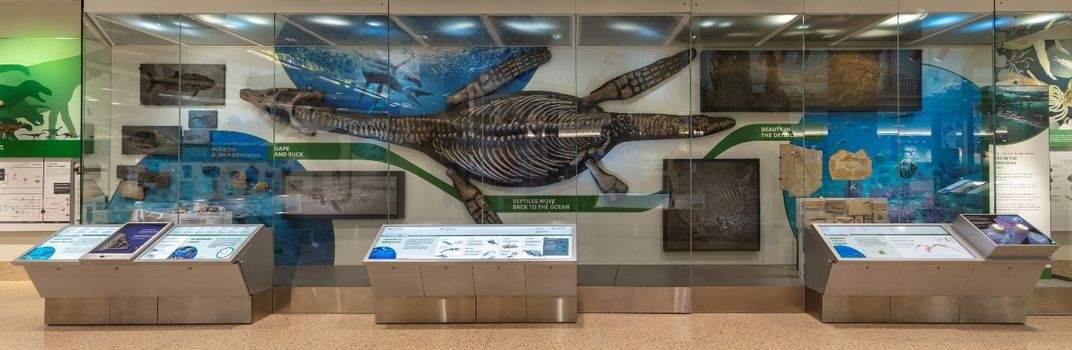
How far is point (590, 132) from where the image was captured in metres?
5.02

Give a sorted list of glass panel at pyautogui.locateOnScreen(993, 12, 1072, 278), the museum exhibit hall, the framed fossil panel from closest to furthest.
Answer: the museum exhibit hall → glass panel at pyautogui.locateOnScreen(993, 12, 1072, 278) → the framed fossil panel

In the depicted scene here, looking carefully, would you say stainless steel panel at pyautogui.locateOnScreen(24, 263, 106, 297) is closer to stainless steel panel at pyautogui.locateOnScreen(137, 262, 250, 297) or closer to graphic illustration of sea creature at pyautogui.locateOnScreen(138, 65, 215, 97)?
stainless steel panel at pyautogui.locateOnScreen(137, 262, 250, 297)

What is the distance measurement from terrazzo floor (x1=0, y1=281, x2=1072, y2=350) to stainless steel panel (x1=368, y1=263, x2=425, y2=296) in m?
0.27

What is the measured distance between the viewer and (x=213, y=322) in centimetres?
418

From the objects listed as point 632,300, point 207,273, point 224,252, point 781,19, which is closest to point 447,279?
point 632,300

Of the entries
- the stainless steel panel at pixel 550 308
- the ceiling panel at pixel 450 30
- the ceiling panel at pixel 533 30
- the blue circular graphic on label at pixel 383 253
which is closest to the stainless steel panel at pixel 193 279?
the blue circular graphic on label at pixel 383 253

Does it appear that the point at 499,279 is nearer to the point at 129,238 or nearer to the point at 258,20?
the point at 129,238

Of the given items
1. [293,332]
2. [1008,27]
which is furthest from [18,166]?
[1008,27]

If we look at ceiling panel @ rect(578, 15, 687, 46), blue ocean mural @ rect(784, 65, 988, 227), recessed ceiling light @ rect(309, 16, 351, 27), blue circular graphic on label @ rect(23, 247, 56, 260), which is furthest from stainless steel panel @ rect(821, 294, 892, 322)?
blue circular graphic on label @ rect(23, 247, 56, 260)

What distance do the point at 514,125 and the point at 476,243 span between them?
1.36 metres

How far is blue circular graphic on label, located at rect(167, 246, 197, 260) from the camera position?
4008mm

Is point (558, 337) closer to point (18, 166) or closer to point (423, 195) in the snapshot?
point (423, 195)

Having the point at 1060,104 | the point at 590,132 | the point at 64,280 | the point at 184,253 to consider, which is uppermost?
the point at 1060,104

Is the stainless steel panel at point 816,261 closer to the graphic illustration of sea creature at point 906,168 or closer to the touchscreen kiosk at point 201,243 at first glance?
the graphic illustration of sea creature at point 906,168
